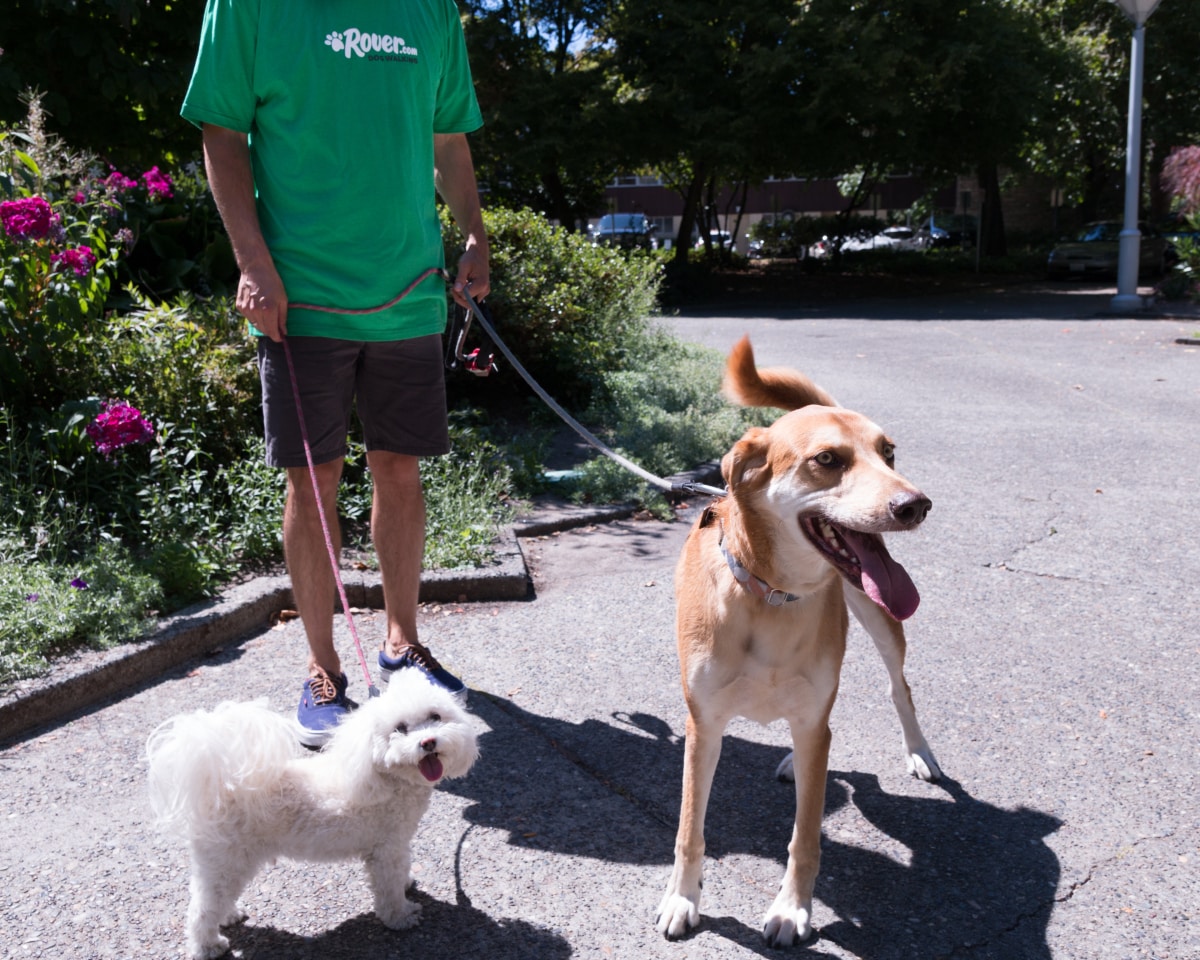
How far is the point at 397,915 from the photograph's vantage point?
2.45m

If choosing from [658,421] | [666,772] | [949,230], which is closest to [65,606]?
[666,772]

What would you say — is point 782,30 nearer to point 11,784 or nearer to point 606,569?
point 606,569

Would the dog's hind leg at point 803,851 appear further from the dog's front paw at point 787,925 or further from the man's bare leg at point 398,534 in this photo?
the man's bare leg at point 398,534

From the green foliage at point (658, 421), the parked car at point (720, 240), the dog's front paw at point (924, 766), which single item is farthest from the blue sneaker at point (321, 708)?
the parked car at point (720, 240)

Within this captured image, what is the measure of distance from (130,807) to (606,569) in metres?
2.64

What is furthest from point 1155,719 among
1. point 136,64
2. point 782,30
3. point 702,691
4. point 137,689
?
point 782,30

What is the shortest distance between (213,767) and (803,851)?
138cm

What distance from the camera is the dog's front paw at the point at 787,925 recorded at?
241cm

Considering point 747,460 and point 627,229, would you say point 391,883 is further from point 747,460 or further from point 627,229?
point 627,229

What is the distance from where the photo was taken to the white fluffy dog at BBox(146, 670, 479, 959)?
7.24ft

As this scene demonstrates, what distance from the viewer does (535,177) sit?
2472 cm

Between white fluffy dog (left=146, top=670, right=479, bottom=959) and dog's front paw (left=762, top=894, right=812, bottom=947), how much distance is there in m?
0.83

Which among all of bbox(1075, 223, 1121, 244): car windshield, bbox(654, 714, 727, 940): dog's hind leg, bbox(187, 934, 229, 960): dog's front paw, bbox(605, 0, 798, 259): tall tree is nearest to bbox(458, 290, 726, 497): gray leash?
bbox(654, 714, 727, 940): dog's hind leg

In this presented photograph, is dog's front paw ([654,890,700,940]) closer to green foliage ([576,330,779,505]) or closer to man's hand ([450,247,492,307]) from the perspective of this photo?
man's hand ([450,247,492,307])
